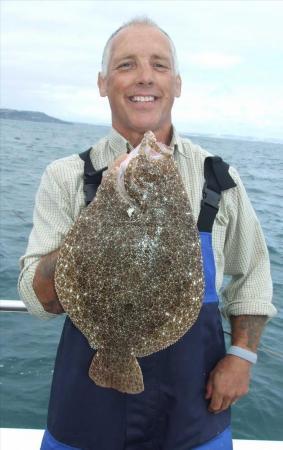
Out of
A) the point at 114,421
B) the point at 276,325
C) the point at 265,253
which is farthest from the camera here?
the point at 276,325

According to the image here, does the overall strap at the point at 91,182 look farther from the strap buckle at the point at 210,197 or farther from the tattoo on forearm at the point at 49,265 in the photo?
the strap buckle at the point at 210,197

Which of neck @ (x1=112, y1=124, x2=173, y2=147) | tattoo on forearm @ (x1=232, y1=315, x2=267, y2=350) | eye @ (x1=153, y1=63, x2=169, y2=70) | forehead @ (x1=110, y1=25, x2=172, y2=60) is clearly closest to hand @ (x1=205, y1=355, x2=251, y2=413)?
tattoo on forearm @ (x1=232, y1=315, x2=267, y2=350)

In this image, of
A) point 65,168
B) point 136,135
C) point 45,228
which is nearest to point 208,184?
point 136,135

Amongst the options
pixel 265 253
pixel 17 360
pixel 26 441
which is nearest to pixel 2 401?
pixel 17 360

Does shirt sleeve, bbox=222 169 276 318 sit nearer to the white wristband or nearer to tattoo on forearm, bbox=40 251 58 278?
the white wristband

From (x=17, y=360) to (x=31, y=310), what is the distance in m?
4.58

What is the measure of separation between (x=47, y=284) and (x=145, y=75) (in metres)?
1.25

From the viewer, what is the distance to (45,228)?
2.72 metres

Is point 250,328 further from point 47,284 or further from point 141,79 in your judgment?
point 141,79

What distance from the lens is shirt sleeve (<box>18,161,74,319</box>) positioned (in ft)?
8.52

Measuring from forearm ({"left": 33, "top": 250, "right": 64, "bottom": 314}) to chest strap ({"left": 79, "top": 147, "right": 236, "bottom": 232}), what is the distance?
1.28 feet

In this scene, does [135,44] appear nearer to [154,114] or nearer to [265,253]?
[154,114]

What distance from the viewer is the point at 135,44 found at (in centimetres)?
280

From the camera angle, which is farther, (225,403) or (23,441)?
(23,441)
